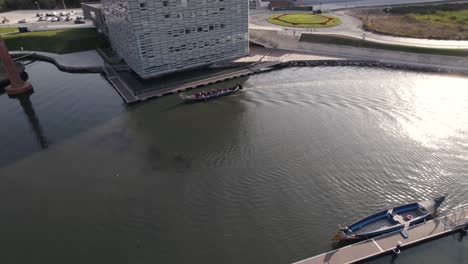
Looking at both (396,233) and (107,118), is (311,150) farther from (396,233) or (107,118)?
(107,118)

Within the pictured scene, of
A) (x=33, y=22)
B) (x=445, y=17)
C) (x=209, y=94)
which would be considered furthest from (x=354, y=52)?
(x=33, y=22)

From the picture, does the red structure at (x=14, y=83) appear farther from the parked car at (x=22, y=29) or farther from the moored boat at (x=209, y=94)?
the parked car at (x=22, y=29)

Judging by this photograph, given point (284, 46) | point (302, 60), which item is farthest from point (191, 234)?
point (284, 46)

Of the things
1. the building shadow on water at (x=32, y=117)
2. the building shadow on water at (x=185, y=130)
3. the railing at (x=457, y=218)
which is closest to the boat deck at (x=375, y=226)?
the railing at (x=457, y=218)

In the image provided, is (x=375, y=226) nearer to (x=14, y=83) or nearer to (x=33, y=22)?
(x=14, y=83)

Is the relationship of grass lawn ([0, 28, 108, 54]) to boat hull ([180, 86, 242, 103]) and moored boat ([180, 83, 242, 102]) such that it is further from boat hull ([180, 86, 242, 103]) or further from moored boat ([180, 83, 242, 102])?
moored boat ([180, 83, 242, 102])

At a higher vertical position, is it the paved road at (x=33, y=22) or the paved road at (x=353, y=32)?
the paved road at (x=33, y=22)
